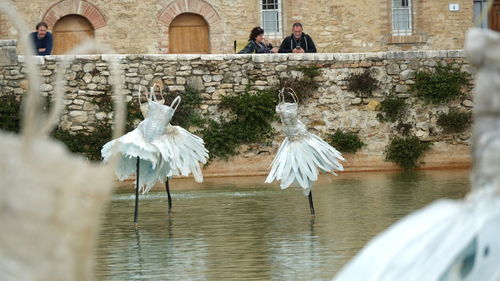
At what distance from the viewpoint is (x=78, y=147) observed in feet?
74.4

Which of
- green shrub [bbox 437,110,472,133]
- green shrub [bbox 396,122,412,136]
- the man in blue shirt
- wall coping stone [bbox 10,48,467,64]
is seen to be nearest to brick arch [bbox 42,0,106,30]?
the man in blue shirt

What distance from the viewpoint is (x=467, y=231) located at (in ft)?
9.82

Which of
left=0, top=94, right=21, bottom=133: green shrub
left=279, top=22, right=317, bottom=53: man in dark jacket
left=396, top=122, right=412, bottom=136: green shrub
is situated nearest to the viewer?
left=0, top=94, right=21, bottom=133: green shrub

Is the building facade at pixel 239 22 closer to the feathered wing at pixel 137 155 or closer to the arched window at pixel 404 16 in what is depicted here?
the arched window at pixel 404 16

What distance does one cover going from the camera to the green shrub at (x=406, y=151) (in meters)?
23.2

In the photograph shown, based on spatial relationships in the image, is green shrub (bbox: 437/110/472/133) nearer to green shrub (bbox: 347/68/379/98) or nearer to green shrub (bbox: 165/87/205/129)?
green shrub (bbox: 347/68/379/98)

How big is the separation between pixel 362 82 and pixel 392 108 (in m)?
0.79

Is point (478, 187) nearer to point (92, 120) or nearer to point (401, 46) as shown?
point (92, 120)

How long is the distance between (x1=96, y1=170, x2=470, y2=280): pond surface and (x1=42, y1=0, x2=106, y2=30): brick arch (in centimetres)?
973

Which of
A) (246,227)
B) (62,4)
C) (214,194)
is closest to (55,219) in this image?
(246,227)

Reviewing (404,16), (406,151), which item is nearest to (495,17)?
(404,16)

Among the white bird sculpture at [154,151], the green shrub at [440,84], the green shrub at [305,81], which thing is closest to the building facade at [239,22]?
the green shrub at [440,84]

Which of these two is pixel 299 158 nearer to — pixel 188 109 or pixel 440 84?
pixel 188 109

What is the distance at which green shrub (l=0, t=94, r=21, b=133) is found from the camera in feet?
73.2
